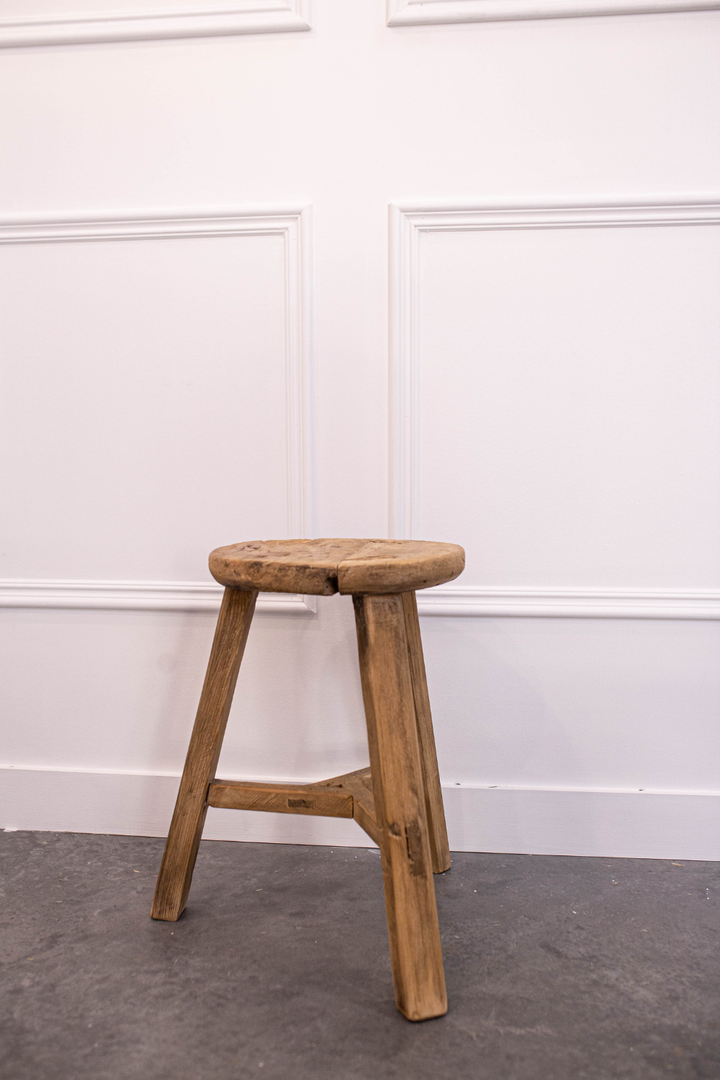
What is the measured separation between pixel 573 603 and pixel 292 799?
1.98 ft

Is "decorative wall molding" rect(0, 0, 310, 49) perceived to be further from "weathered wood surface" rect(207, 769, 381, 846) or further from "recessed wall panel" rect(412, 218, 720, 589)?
"weathered wood surface" rect(207, 769, 381, 846)

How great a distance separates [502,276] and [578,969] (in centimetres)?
108

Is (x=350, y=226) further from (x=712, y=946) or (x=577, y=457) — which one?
(x=712, y=946)

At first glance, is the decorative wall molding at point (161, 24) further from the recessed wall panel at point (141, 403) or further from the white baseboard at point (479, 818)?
the white baseboard at point (479, 818)

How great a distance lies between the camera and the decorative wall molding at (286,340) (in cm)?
129

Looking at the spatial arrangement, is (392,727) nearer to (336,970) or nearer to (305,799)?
(305,799)

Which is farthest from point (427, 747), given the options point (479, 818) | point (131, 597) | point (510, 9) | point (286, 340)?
point (510, 9)

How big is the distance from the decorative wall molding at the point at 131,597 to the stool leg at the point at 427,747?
0.24 metres

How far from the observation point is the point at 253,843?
4.42ft

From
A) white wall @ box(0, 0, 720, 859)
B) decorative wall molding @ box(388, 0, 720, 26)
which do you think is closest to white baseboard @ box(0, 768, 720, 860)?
white wall @ box(0, 0, 720, 859)

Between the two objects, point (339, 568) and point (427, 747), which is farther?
point (427, 747)

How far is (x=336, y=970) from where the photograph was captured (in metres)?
0.98

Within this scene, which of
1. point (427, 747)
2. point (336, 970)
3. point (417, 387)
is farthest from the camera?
point (417, 387)

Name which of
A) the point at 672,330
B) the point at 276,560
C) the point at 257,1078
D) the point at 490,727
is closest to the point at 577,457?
the point at 672,330
